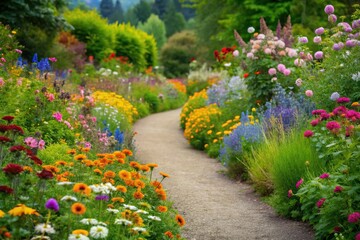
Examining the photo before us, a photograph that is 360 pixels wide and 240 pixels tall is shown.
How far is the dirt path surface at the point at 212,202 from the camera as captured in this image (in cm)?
501

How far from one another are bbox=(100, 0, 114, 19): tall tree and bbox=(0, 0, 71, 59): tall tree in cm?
7038

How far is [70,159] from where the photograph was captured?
5.27 m

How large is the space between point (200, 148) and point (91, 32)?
480 inches

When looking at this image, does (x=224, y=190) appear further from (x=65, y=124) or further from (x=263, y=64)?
(x=263, y=64)

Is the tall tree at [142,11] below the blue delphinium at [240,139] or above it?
above

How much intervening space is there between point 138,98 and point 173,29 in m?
46.2

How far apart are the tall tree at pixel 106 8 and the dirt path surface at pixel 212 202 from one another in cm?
7795

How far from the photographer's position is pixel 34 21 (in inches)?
560

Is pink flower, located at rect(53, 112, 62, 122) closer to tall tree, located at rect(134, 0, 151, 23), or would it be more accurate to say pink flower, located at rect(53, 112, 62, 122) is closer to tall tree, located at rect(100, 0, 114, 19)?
tall tree, located at rect(134, 0, 151, 23)

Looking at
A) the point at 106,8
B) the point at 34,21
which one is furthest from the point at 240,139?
the point at 106,8

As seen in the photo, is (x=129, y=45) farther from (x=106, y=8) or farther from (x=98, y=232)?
(x=106, y=8)

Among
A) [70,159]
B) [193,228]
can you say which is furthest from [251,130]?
[70,159]

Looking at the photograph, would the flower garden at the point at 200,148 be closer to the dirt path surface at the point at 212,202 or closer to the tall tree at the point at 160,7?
the dirt path surface at the point at 212,202

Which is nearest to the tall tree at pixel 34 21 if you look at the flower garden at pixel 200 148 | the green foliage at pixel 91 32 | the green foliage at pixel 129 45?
the flower garden at pixel 200 148
